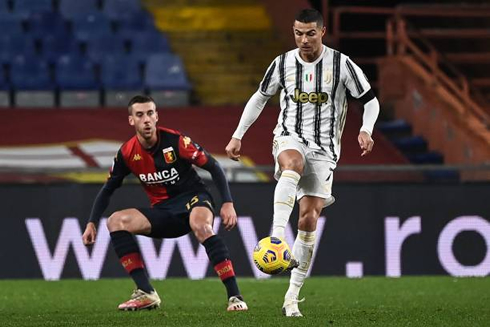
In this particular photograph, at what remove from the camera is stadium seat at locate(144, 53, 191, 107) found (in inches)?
655

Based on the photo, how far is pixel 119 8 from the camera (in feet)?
60.0

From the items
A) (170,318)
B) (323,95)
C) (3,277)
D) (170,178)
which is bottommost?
(3,277)

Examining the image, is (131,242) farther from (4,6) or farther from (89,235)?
(4,6)

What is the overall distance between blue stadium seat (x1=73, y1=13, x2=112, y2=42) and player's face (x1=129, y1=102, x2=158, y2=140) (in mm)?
9315

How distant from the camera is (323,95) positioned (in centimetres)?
798

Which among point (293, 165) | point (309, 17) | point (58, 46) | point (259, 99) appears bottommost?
point (58, 46)

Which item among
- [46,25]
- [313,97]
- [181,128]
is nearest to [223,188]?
[313,97]

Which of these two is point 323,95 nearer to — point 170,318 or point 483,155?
point 170,318

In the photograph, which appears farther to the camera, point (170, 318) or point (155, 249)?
point (155, 249)

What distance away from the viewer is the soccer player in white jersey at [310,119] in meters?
7.96

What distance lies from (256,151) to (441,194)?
3238mm

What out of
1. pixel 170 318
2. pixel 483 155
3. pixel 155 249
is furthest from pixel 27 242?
pixel 483 155

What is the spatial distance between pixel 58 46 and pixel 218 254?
31.3ft

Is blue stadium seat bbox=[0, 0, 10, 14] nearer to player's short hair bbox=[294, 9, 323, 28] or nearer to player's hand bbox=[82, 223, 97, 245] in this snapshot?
player's hand bbox=[82, 223, 97, 245]
